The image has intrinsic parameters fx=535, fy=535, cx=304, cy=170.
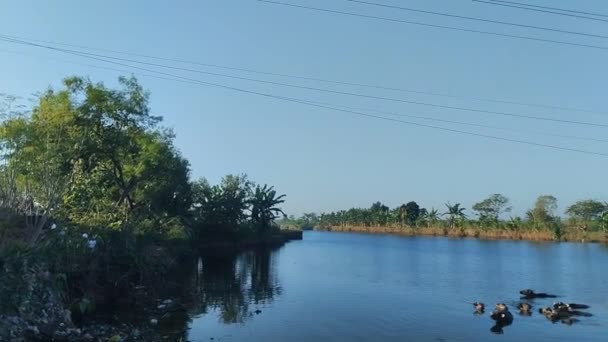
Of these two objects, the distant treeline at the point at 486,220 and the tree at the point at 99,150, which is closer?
the tree at the point at 99,150

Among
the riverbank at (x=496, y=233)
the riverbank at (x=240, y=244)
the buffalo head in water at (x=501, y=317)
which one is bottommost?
the buffalo head in water at (x=501, y=317)

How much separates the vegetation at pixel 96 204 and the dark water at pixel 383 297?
377cm

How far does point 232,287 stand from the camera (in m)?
30.0

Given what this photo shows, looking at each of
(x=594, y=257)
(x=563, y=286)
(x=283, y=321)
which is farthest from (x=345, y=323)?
(x=594, y=257)

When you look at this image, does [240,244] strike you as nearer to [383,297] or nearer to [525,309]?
[383,297]

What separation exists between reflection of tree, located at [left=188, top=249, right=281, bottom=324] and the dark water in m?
0.05

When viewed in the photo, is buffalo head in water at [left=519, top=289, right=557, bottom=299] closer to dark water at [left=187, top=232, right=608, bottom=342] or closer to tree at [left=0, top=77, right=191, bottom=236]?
dark water at [left=187, top=232, right=608, bottom=342]

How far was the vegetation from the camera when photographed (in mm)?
16764

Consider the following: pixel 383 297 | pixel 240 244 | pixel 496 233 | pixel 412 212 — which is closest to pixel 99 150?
pixel 383 297

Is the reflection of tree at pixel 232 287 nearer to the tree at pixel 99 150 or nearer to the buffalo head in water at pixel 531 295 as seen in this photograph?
the tree at pixel 99 150

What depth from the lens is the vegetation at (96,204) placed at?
660 inches

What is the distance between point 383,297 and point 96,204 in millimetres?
16532

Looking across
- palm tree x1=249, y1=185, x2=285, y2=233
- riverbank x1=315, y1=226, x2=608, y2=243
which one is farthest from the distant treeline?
palm tree x1=249, y1=185, x2=285, y2=233

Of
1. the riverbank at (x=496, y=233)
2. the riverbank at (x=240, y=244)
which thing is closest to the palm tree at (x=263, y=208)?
the riverbank at (x=240, y=244)
